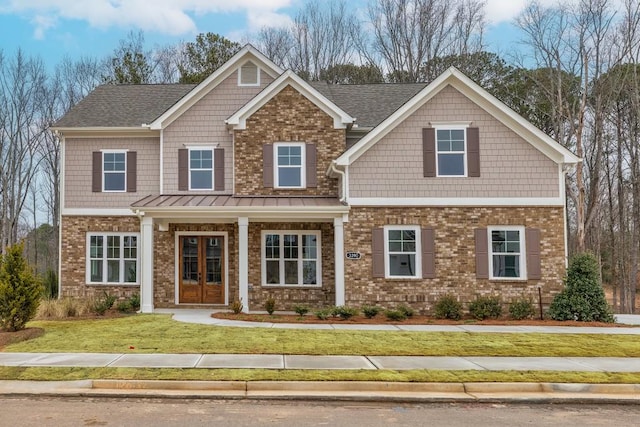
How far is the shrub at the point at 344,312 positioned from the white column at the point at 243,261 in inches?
119

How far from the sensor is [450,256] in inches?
620

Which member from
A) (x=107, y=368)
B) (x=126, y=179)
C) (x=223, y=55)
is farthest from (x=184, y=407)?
(x=223, y=55)

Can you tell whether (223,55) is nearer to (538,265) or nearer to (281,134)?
(281,134)

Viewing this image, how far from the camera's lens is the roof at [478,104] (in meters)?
15.7

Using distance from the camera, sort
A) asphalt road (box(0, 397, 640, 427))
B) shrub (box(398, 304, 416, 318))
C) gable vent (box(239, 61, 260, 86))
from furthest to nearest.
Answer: gable vent (box(239, 61, 260, 86)) → shrub (box(398, 304, 416, 318)) → asphalt road (box(0, 397, 640, 427))

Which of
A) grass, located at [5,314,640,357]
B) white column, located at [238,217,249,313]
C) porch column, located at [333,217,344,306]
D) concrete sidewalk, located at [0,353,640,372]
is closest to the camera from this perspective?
concrete sidewalk, located at [0,353,640,372]

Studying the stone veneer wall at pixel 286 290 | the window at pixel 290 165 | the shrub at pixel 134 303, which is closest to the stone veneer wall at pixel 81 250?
the shrub at pixel 134 303

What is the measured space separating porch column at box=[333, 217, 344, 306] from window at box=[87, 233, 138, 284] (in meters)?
7.32

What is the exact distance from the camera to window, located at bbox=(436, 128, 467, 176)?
636 inches

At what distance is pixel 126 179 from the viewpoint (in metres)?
18.5

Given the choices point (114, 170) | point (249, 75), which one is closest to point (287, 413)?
point (114, 170)

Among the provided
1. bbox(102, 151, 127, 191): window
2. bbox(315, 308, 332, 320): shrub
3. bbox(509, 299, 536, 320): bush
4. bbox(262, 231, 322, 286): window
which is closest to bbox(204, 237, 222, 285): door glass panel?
bbox(262, 231, 322, 286): window

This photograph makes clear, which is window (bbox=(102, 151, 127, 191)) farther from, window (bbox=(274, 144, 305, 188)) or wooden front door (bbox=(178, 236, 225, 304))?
window (bbox=(274, 144, 305, 188))

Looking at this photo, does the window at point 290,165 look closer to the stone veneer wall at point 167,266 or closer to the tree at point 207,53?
the stone veneer wall at point 167,266
